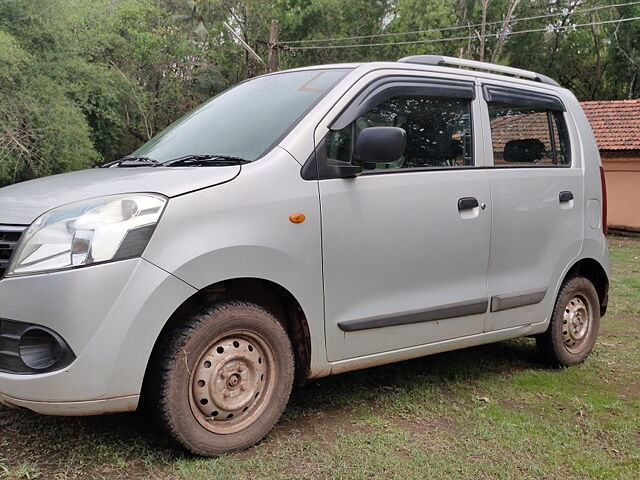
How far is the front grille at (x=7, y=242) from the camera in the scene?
9.57 ft

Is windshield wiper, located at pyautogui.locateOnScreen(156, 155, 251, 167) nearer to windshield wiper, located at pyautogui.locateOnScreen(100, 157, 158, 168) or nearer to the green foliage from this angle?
windshield wiper, located at pyautogui.locateOnScreen(100, 157, 158, 168)

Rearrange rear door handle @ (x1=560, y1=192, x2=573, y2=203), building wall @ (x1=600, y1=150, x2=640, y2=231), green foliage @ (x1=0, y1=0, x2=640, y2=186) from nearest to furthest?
rear door handle @ (x1=560, y1=192, x2=573, y2=203)
building wall @ (x1=600, y1=150, x2=640, y2=231)
green foliage @ (x1=0, y1=0, x2=640, y2=186)

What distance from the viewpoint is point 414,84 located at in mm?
4078

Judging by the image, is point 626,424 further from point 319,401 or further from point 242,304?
point 242,304

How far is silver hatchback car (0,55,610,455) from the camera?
2.86 metres

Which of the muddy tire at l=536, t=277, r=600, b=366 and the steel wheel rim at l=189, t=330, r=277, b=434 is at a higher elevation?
the steel wheel rim at l=189, t=330, r=277, b=434

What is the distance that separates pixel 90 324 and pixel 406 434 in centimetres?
176

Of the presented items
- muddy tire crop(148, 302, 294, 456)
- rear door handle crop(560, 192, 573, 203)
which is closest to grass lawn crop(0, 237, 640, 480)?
muddy tire crop(148, 302, 294, 456)

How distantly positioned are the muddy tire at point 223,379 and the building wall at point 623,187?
20039mm

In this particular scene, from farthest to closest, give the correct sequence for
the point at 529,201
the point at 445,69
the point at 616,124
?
the point at 616,124
the point at 529,201
the point at 445,69

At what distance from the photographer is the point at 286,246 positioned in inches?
132

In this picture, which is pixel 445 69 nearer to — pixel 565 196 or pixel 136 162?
pixel 565 196

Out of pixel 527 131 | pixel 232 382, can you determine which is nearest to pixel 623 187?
pixel 527 131

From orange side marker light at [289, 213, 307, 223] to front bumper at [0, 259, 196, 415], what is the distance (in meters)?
0.71
